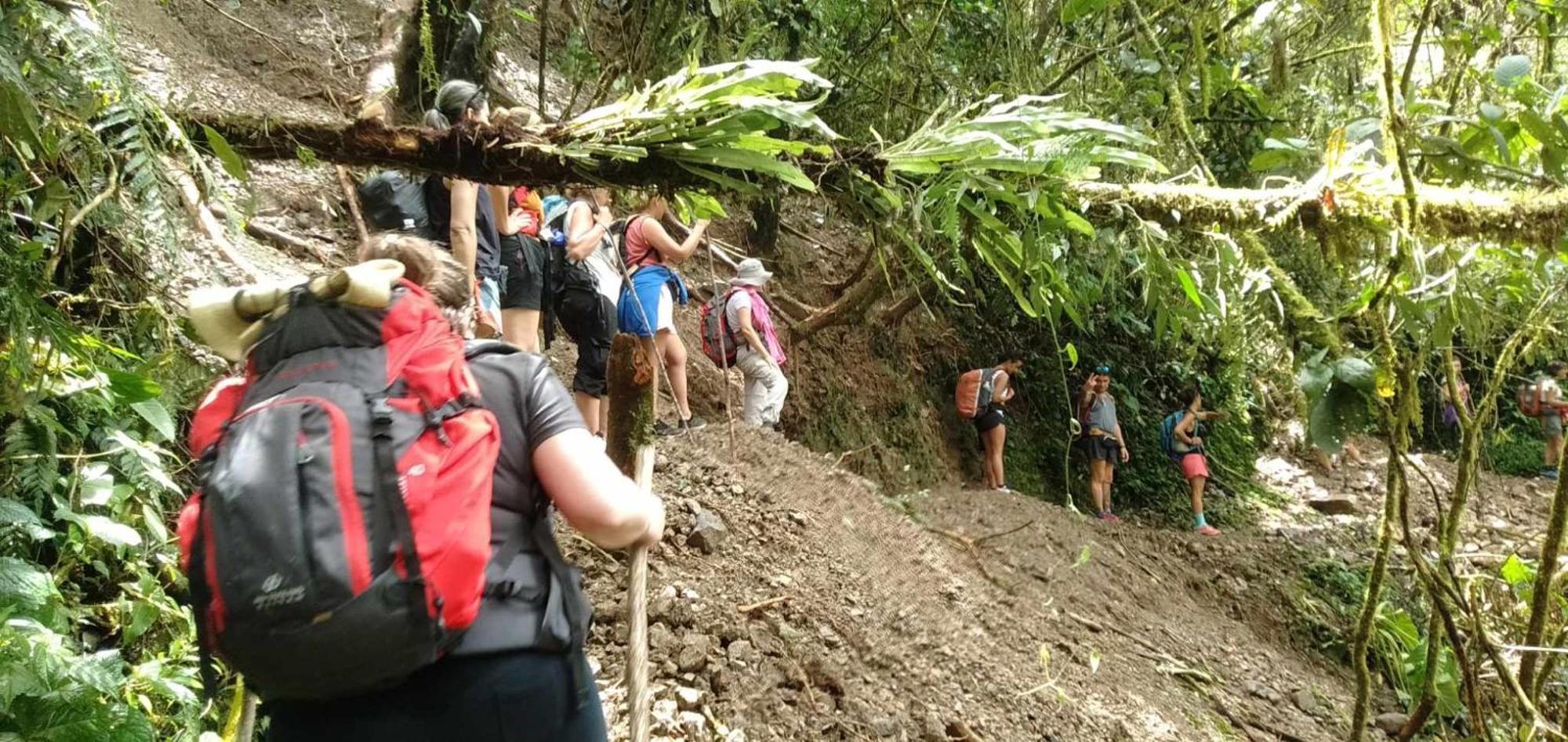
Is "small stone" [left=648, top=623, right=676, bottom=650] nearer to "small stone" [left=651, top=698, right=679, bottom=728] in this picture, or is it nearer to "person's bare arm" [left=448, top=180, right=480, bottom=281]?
"small stone" [left=651, top=698, right=679, bottom=728]

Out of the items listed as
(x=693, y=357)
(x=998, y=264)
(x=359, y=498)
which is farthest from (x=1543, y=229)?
(x=693, y=357)

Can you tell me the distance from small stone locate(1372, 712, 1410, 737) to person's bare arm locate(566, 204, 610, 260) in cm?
539

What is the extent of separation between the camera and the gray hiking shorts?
474 inches

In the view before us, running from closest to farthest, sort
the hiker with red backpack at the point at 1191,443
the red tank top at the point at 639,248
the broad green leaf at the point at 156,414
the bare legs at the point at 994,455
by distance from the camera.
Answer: the broad green leaf at the point at 156,414
the red tank top at the point at 639,248
the bare legs at the point at 994,455
the hiker with red backpack at the point at 1191,443

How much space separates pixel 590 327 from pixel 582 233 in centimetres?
55

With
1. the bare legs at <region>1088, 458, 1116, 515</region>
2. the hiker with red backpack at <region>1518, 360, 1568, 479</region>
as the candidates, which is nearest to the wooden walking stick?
the bare legs at <region>1088, 458, 1116, 515</region>

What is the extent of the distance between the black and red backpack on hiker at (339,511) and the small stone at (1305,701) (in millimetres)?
5759

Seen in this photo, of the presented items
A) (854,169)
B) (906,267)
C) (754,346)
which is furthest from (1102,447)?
(854,169)

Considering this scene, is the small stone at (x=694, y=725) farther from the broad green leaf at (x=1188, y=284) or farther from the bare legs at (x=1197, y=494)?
the bare legs at (x=1197, y=494)

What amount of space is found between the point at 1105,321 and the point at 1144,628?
18.9 feet

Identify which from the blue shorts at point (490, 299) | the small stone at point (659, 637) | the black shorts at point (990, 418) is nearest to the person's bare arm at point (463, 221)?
the blue shorts at point (490, 299)

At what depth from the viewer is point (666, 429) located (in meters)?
5.64

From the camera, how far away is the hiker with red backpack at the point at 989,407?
9383mm

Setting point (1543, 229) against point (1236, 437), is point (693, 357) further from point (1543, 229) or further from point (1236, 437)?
point (1236, 437)
